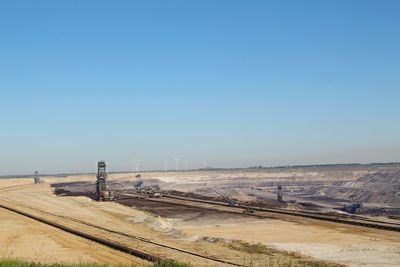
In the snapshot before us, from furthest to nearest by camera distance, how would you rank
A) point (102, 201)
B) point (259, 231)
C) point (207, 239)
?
point (102, 201), point (259, 231), point (207, 239)

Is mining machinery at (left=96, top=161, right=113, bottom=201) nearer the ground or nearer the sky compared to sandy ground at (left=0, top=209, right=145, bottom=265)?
nearer the sky

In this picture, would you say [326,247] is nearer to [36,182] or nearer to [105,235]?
[105,235]

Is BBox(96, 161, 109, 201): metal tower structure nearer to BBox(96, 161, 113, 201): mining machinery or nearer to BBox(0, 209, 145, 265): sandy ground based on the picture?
BBox(96, 161, 113, 201): mining machinery

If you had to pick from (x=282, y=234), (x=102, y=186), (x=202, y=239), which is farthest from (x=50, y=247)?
(x=102, y=186)

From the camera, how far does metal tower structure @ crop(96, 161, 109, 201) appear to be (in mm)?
79125

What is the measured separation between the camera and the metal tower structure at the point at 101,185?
260ft

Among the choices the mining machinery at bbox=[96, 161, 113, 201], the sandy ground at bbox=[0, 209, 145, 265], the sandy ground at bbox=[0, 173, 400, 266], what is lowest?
the sandy ground at bbox=[0, 173, 400, 266]

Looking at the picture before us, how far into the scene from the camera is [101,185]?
8100 cm

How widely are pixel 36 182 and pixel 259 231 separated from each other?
5397 inches

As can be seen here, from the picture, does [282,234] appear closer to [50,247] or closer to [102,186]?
[50,247]

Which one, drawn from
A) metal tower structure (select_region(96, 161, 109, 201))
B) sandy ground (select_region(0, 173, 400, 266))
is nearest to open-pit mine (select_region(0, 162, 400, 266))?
sandy ground (select_region(0, 173, 400, 266))

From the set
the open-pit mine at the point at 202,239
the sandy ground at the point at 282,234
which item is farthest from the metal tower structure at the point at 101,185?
the sandy ground at the point at 282,234

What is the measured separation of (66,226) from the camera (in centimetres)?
4478

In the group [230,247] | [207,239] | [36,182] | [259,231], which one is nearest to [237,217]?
[259,231]
